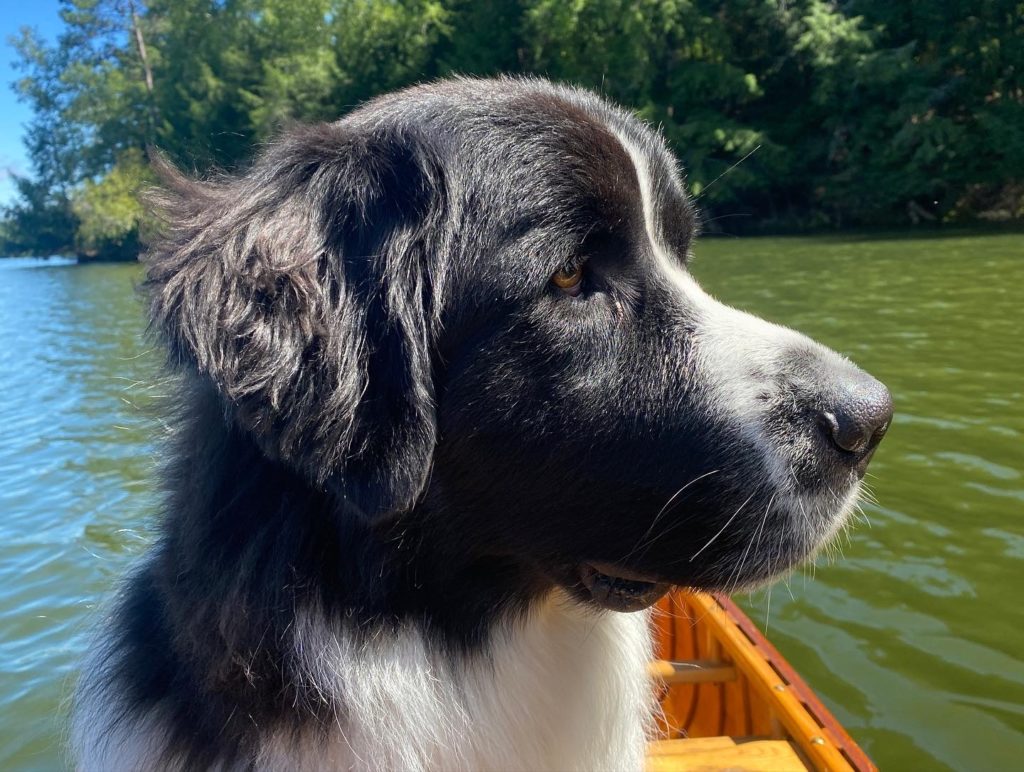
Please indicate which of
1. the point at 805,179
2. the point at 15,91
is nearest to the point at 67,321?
the point at 805,179

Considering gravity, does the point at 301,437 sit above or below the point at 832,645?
above

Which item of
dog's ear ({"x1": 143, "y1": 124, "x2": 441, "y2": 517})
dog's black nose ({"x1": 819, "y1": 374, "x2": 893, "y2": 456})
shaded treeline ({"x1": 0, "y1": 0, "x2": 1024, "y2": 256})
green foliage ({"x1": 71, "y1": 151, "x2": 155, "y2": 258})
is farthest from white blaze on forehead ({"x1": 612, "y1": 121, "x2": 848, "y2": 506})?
green foliage ({"x1": 71, "y1": 151, "x2": 155, "y2": 258})

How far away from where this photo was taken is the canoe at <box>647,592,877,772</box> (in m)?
2.84

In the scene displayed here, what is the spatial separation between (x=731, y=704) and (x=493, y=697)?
76.6 inches

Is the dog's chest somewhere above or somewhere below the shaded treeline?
below

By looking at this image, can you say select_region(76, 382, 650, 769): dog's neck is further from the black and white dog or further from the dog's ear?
the dog's ear

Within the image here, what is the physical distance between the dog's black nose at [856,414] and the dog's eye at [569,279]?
0.64 metres

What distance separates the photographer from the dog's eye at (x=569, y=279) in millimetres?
2031

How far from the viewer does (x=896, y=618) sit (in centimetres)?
469

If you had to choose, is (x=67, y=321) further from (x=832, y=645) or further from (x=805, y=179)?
(x=805, y=179)

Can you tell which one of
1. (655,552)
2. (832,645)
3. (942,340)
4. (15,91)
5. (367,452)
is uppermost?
(15,91)

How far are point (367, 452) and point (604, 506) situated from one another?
588 mm

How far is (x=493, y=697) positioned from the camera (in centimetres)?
220

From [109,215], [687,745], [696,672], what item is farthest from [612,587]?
[109,215]
